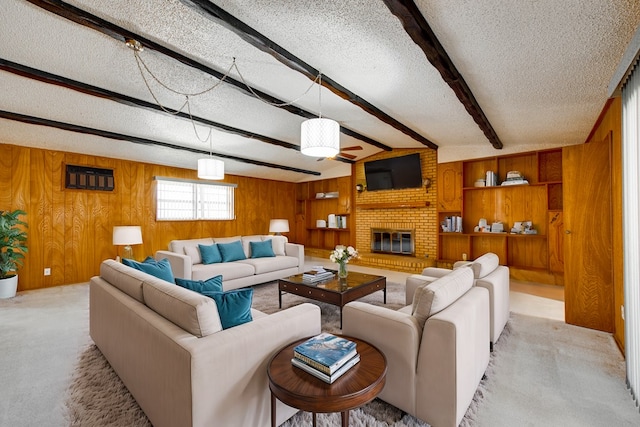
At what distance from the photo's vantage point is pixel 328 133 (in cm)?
270

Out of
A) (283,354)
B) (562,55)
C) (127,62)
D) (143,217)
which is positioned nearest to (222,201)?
(143,217)

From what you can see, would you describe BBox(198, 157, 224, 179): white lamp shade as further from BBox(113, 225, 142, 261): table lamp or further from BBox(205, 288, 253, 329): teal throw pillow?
BBox(205, 288, 253, 329): teal throw pillow

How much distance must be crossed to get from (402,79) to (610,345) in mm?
3191

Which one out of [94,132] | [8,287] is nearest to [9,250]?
[8,287]

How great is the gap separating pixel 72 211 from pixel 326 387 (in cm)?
576

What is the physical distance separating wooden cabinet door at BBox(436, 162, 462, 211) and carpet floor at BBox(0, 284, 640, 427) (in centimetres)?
288

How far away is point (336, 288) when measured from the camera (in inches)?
124

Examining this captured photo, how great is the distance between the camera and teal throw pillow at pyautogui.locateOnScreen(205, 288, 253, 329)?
163 centimetres

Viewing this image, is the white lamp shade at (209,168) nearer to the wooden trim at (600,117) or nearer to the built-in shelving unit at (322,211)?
the built-in shelving unit at (322,211)

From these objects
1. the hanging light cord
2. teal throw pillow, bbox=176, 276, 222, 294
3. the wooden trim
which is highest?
the hanging light cord

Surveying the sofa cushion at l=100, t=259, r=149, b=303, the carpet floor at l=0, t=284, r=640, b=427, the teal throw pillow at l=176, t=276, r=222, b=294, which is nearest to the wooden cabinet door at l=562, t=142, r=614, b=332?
the carpet floor at l=0, t=284, r=640, b=427

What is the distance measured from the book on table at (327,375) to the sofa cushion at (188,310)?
17.8 inches

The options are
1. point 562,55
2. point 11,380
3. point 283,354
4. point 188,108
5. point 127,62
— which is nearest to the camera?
point 283,354

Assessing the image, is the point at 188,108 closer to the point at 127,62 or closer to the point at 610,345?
the point at 127,62
